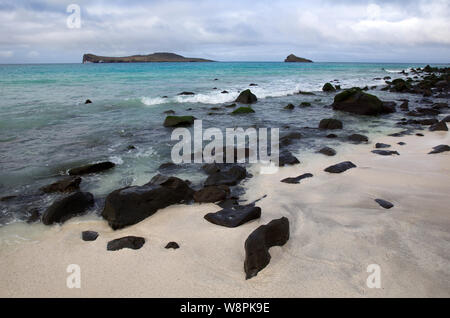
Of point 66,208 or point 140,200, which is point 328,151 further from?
point 66,208

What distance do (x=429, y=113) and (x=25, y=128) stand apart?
52.5 ft

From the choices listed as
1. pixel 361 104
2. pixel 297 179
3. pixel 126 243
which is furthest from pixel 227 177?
pixel 361 104

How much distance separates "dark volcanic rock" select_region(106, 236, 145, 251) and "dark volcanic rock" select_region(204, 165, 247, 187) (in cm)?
209

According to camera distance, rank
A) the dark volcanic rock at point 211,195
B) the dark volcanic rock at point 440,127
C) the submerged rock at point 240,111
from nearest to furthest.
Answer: the dark volcanic rock at point 211,195, the dark volcanic rock at point 440,127, the submerged rock at point 240,111

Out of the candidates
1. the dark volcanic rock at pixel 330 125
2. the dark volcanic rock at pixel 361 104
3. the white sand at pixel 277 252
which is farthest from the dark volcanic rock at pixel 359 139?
the dark volcanic rock at pixel 361 104

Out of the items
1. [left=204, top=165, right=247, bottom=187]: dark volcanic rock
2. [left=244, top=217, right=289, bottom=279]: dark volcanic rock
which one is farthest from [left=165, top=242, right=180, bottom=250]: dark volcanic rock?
[left=204, top=165, right=247, bottom=187]: dark volcanic rock

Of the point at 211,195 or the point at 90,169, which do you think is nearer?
the point at 211,195

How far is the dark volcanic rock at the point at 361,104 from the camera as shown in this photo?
13674 mm

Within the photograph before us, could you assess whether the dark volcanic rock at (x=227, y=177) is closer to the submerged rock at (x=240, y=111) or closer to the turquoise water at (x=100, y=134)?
the turquoise water at (x=100, y=134)

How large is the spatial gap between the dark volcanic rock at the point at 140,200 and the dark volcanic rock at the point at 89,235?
28 cm

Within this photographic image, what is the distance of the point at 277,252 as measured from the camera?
11.2 ft

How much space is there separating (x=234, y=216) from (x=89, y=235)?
1.92 m

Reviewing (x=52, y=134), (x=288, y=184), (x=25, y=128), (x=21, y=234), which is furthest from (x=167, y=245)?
(x=25, y=128)
